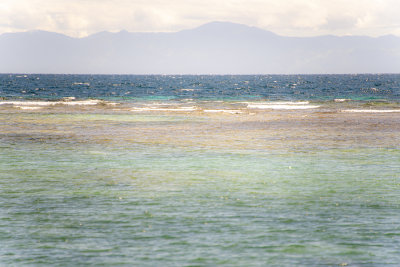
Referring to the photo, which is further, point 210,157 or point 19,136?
point 19,136

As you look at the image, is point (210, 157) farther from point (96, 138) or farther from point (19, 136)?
point (19, 136)

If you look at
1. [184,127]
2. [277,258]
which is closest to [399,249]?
[277,258]

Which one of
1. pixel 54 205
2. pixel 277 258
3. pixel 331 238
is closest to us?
pixel 277 258

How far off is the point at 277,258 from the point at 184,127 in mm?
29605

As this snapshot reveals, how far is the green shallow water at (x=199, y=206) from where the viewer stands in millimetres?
11461

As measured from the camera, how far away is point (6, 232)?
42.5 feet

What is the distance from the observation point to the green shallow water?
11461mm

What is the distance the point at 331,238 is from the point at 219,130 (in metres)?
26.0

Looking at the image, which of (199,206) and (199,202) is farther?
(199,202)

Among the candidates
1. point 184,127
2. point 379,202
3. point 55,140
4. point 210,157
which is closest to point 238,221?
point 379,202

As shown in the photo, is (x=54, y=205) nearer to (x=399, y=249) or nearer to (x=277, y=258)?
(x=277, y=258)

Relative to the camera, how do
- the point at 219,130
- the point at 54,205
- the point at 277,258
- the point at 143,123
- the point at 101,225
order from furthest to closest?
the point at 143,123, the point at 219,130, the point at 54,205, the point at 101,225, the point at 277,258

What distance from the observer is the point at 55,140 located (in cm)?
3169

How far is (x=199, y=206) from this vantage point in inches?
606
